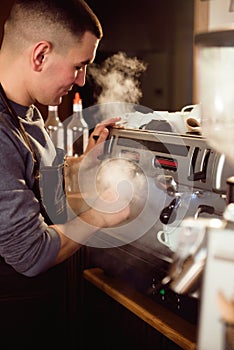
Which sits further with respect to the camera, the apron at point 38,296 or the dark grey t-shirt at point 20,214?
the apron at point 38,296

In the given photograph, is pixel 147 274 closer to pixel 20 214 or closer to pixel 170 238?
pixel 170 238

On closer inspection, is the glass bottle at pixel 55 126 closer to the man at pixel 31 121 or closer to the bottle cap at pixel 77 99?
the bottle cap at pixel 77 99

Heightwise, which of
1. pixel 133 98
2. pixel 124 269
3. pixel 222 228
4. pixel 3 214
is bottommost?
pixel 124 269

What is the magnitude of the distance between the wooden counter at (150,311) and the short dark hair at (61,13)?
89 centimetres

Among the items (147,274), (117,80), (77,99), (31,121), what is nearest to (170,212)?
(147,274)

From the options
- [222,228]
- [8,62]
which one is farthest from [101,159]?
[222,228]

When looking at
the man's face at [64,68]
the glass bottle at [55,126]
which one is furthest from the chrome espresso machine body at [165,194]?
the glass bottle at [55,126]

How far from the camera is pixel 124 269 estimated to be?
1977 mm

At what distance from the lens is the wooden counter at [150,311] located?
1623 millimetres

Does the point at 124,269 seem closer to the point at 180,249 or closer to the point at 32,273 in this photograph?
the point at 32,273

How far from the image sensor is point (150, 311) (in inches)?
69.7

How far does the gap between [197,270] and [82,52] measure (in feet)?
3.29

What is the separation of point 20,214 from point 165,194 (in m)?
0.46

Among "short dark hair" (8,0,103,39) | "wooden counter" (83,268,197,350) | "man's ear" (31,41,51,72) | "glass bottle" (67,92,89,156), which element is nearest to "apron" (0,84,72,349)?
"wooden counter" (83,268,197,350)
